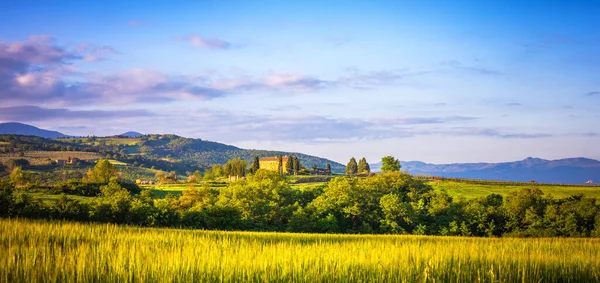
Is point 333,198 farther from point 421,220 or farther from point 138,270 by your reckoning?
point 138,270

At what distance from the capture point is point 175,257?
8.62 meters

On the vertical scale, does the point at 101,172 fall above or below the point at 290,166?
below

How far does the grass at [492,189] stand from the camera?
91.1 metres

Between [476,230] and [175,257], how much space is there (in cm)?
5536

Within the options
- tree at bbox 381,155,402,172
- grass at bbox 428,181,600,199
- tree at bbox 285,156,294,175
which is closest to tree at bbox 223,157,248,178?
tree at bbox 285,156,294,175

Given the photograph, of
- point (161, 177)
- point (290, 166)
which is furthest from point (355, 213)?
point (290, 166)

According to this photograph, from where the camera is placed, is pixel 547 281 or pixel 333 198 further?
pixel 333 198

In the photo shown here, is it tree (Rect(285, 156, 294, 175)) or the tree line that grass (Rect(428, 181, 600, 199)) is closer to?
the tree line

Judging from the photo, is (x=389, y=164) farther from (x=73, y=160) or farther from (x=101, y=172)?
(x=73, y=160)

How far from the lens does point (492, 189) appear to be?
341 feet

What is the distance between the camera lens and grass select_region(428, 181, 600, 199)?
9112cm

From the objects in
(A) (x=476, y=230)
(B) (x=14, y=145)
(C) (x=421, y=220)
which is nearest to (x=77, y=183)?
(C) (x=421, y=220)

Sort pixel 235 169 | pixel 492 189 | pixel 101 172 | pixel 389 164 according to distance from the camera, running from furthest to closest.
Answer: pixel 235 169, pixel 389 164, pixel 101 172, pixel 492 189

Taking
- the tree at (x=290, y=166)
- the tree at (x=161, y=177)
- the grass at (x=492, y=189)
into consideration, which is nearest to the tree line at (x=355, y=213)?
the grass at (x=492, y=189)
